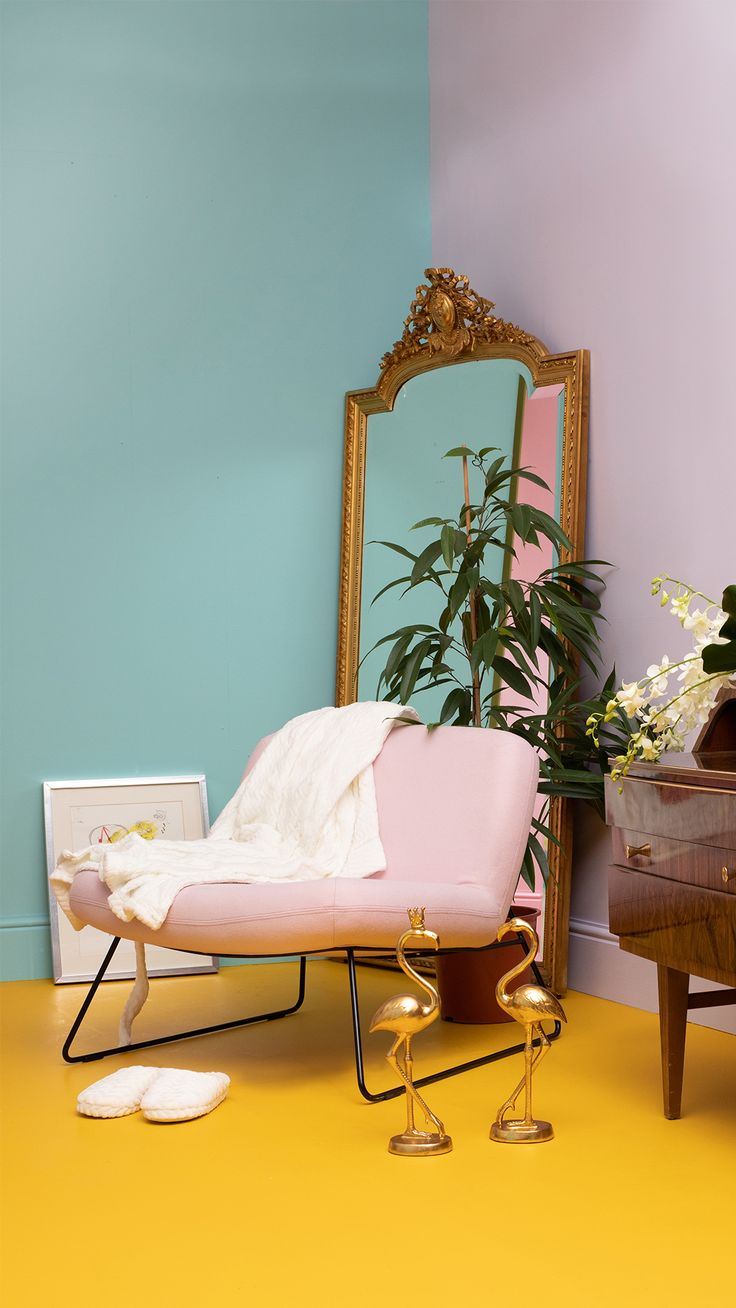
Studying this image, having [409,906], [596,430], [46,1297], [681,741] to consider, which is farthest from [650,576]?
[46,1297]

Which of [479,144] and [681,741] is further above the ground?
[479,144]

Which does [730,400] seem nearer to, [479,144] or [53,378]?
[479,144]

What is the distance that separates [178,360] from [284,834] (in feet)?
5.86

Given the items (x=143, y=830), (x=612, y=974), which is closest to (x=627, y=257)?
(x=612, y=974)

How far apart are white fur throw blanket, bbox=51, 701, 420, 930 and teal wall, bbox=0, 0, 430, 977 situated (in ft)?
2.73

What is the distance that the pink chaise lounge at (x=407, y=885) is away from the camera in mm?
2508

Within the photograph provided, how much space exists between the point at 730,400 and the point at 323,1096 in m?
1.86

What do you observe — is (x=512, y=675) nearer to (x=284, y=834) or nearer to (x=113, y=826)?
(x=284, y=834)

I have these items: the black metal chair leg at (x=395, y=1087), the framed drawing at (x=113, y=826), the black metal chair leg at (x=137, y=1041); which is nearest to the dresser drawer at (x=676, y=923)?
the black metal chair leg at (x=395, y=1087)

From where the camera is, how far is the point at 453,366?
4.02 m

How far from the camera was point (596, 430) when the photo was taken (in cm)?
354

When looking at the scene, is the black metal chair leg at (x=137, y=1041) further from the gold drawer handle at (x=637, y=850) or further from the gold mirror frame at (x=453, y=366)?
the gold drawer handle at (x=637, y=850)

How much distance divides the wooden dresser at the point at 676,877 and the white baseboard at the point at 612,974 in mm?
624

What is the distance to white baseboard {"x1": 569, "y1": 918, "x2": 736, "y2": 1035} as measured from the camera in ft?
10.1
